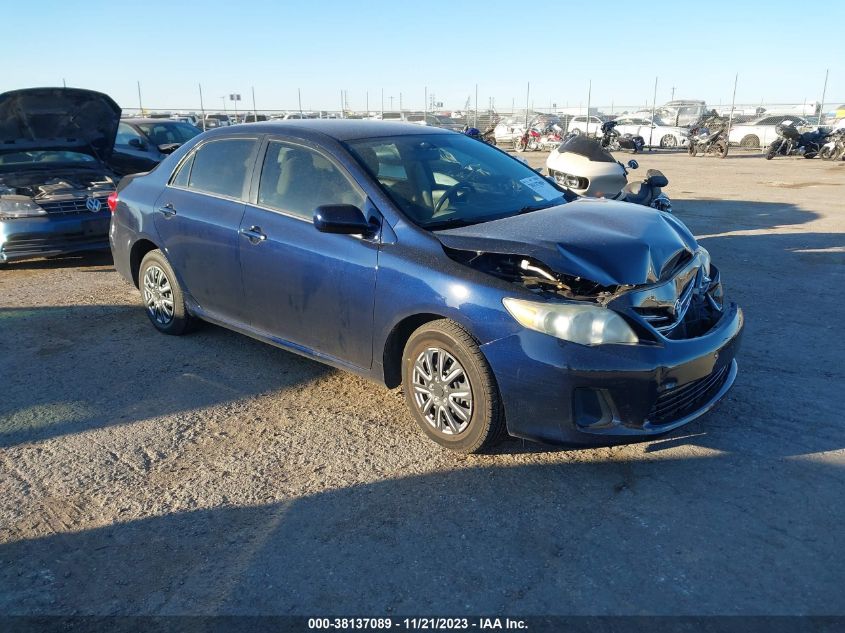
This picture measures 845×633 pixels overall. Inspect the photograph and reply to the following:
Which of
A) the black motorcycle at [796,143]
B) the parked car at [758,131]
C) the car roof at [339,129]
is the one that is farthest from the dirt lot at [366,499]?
the parked car at [758,131]

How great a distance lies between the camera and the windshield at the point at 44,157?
8.12m

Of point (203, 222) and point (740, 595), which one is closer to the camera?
point (740, 595)

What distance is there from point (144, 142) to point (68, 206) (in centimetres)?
408

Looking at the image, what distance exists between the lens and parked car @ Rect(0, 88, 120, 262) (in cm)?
735

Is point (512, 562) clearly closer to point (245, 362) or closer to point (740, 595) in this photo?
point (740, 595)

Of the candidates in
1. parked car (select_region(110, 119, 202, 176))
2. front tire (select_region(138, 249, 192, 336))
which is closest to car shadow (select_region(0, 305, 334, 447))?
front tire (select_region(138, 249, 192, 336))

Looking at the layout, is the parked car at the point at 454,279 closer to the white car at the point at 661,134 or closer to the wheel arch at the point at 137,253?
the wheel arch at the point at 137,253

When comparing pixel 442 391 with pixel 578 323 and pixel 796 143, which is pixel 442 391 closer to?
pixel 578 323

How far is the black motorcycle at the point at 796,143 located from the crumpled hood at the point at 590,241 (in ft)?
72.4

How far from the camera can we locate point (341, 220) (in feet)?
11.9

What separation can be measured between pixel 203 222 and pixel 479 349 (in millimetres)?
2461

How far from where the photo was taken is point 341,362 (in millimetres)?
4047

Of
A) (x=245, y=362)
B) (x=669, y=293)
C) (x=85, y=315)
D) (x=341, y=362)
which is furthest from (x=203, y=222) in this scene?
(x=669, y=293)

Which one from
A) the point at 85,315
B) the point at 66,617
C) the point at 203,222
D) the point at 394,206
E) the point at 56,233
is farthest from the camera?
the point at 56,233
